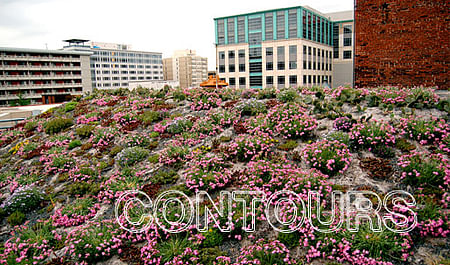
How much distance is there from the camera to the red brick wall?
1280 cm

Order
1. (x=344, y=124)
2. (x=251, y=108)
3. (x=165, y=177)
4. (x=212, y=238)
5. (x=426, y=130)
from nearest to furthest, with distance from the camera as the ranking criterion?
(x=212, y=238) < (x=426, y=130) < (x=165, y=177) < (x=344, y=124) < (x=251, y=108)

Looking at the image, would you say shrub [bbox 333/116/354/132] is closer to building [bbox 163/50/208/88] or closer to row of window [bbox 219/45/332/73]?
row of window [bbox 219/45/332/73]

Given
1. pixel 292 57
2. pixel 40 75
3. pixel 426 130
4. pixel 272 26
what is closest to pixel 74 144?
pixel 426 130

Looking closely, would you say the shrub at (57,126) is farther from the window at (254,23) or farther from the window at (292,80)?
the window at (254,23)

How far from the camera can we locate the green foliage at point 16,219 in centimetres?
802

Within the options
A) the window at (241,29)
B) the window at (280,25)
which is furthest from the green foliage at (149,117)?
the window at (241,29)

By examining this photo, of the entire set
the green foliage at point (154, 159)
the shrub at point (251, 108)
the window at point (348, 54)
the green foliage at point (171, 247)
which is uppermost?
the window at point (348, 54)

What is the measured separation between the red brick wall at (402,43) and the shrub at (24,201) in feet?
45.4

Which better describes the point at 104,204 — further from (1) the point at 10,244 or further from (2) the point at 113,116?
(2) the point at 113,116

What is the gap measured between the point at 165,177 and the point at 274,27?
57223 millimetres

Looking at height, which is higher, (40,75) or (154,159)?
(40,75)

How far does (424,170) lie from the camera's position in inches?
251

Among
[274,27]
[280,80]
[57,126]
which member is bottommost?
[57,126]

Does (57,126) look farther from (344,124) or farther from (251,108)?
(344,124)
